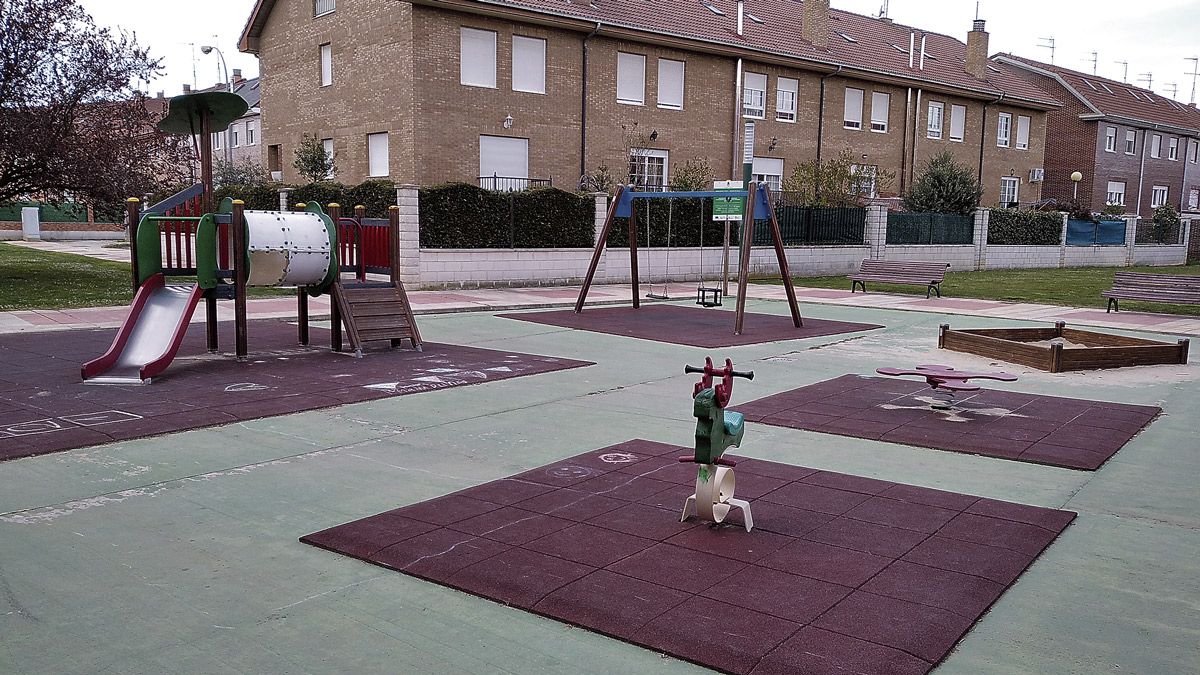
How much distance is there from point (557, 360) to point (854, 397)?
375 cm

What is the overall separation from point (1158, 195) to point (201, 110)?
55678mm

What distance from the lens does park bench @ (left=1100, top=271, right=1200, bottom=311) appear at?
17.5m

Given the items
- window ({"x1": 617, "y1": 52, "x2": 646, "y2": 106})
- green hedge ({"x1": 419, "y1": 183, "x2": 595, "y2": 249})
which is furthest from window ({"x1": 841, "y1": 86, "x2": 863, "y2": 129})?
green hedge ({"x1": 419, "y1": 183, "x2": 595, "y2": 249})

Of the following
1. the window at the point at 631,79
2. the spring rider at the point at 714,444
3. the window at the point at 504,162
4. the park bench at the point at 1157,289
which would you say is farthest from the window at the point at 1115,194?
the spring rider at the point at 714,444

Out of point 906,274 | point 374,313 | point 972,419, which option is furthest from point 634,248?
point 972,419

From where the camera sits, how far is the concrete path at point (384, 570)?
12.1ft

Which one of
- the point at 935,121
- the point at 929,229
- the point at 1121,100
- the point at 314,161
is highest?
the point at 1121,100

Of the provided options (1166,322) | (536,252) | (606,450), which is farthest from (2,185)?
(1166,322)

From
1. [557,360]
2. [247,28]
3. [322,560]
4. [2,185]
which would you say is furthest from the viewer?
[247,28]

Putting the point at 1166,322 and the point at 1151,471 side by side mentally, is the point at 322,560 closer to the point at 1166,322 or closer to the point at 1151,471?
the point at 1151,471

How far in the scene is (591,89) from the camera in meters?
29.3

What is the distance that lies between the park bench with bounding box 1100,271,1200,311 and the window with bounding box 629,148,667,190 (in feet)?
49.5

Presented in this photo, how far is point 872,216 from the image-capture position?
29.6m

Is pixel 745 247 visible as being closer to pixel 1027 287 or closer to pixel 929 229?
pixel 1027 287
